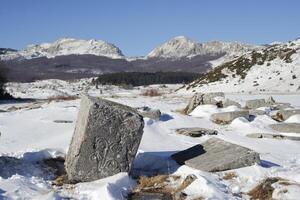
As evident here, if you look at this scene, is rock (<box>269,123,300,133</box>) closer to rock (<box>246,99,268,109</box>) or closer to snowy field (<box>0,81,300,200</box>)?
snowy field (<box>0,81,300,200</box>)

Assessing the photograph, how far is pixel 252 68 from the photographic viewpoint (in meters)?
39.7

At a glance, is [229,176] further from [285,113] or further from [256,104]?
[256,104]

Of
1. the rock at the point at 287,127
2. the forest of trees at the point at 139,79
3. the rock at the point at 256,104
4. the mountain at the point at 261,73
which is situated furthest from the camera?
the forest of trees at the point at 139,79

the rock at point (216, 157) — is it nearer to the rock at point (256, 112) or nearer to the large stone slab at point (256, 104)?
the rock at point (256, 112)

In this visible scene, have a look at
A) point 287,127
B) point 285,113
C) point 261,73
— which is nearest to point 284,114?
point 285,113

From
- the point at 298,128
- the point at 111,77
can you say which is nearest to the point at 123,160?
the point at 298,128

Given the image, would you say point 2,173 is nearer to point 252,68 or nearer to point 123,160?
point 123,160

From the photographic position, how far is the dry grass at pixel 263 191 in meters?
9.66

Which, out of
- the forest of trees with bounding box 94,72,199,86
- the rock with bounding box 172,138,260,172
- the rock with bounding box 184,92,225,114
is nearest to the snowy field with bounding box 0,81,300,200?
the rock with bounding box 172,138,260,172

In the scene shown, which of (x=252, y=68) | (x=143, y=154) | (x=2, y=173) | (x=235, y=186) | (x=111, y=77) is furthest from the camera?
(x=111, y=77)

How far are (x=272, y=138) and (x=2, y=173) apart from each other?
796cm

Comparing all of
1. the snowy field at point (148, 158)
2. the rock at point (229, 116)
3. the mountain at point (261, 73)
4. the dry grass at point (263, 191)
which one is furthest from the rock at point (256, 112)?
the mountain at point (261, 73)

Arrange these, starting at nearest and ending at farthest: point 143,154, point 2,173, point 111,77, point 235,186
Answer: point 235,186
point 2,173
point 143,154
point 111,77

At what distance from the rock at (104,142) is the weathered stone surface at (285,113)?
897 centimetres
